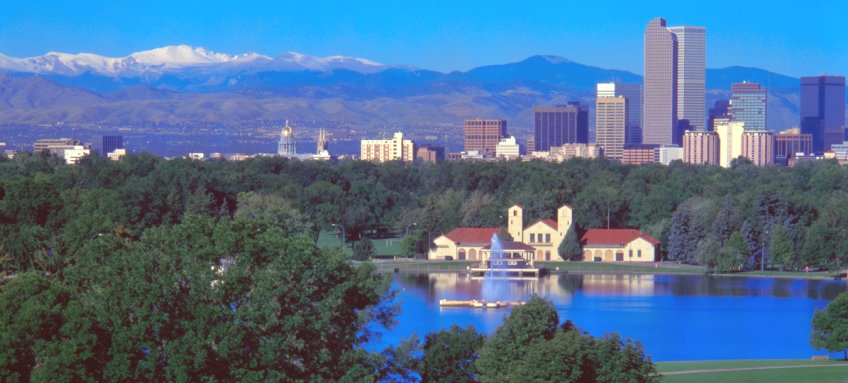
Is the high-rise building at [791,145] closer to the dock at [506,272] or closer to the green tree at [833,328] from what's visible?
the dock at [506,272]

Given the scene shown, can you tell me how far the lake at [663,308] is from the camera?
32.6 m

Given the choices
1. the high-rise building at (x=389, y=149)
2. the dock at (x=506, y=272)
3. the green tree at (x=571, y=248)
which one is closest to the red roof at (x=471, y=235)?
the green tree at (x=571, y=248)

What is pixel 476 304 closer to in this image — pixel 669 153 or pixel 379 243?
pixel 379 243

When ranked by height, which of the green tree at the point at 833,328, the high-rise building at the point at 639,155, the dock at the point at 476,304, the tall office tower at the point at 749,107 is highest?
the tall office tower at the point at 749,107

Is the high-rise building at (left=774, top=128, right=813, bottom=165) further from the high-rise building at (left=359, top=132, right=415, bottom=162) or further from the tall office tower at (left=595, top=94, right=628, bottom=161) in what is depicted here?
the high-rise building at (left=359, top=132, right=415, bottom=162)

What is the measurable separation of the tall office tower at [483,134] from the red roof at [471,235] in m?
136

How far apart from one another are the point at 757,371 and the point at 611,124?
547ft

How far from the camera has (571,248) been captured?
56.9m

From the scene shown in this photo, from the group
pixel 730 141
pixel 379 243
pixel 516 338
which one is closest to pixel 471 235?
pixel 379 243

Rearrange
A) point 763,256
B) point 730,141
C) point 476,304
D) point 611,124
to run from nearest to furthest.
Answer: point 476,304 < point 763,256 < point 730,141 < point 611,124

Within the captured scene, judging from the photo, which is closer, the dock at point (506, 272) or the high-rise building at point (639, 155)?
the dock at point (506, 272)

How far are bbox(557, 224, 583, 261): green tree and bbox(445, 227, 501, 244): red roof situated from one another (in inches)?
103

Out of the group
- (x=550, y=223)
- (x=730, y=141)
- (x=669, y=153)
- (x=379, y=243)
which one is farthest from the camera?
(x=669, y=153)

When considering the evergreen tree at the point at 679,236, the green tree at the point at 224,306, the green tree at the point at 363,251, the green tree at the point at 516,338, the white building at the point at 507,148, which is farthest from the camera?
the white building at the point at 507,148
